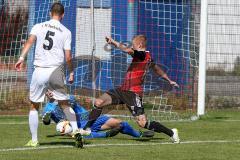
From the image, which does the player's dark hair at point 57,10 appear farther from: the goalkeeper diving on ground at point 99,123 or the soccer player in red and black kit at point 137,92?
the goalkeeper diving on ground at point 99,123

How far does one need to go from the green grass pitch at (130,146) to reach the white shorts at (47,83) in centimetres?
71

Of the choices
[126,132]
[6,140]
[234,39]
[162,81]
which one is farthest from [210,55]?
[6,140]

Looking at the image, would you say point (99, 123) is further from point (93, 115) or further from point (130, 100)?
point (130, 100)

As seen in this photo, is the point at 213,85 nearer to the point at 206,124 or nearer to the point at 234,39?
the point at 234,39

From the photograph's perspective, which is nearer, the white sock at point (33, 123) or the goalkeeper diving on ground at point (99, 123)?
the white sock at point (33, 123)

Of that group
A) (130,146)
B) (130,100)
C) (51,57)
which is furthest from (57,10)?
(130,146)

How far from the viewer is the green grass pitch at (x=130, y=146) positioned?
392 inches

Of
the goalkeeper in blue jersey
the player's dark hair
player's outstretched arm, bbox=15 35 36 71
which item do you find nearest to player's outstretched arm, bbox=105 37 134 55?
the player's dark hair

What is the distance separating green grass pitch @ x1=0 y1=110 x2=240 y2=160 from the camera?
9.95m

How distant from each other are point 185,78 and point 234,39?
2.77 m

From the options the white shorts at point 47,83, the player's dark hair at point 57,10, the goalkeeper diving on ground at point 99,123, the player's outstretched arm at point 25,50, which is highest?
the player's dark hair at point 57,10

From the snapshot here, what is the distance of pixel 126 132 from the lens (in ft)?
40.8

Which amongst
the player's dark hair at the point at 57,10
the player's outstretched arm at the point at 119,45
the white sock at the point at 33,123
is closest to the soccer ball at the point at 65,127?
the white sock at the point at 33,123

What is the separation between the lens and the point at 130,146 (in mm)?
11211
